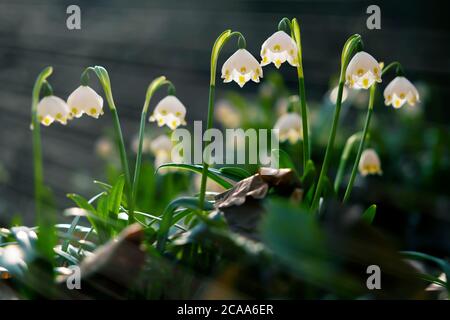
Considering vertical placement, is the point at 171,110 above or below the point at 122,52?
below

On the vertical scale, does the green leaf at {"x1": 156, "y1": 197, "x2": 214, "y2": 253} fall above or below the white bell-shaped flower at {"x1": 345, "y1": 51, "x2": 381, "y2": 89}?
below

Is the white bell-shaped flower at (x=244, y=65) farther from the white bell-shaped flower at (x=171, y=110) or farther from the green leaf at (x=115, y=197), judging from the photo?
the green leaf at (x=115, y=197)

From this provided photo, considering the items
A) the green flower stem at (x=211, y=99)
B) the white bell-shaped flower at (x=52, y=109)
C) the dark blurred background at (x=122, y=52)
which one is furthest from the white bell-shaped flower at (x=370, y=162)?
the dark blurred background at (x=122, y=52)

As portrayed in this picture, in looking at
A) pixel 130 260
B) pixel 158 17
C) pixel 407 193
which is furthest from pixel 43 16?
pixel 130 260

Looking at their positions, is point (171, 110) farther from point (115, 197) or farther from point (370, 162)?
point (370, 162)

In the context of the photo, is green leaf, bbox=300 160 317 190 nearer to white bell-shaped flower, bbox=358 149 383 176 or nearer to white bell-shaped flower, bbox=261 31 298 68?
white bell-shaped flower, bbox=261 31 298 68

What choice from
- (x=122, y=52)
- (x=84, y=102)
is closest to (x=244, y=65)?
(x=84, y=102)

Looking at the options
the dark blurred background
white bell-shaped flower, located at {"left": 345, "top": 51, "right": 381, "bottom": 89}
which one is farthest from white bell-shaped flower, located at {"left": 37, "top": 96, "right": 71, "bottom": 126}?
the dark blurred background
